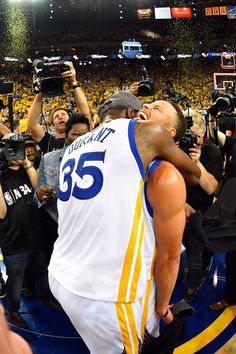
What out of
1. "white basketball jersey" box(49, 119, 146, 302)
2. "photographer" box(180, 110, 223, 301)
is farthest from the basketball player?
"photographer" box(180, 110, 223, 301)

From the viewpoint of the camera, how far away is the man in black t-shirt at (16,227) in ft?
9.28

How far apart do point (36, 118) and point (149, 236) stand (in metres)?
2.18

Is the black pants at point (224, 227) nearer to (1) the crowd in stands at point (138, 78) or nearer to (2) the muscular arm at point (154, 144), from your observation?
(2) the muscular arm at point (154, 144)

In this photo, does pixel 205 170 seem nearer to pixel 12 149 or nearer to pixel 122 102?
pixel 122 102

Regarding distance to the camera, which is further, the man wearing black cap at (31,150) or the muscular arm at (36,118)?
the man wearing black cap at (31,150)

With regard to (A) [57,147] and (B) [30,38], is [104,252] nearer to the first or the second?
(A) [57,147]

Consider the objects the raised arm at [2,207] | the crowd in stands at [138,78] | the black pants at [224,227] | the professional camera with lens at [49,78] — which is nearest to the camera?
the raised arm at [2,207]

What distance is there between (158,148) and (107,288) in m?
0.53

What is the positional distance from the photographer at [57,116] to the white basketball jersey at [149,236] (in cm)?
187

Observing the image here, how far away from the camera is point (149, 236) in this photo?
1.41m

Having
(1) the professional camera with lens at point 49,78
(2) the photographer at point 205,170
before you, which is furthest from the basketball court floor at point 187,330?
(1) the professional camera with lens at point 49,78

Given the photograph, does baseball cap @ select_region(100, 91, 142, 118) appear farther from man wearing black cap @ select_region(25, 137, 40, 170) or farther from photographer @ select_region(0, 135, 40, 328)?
man wearing black cap @ select_region(25, 137, 40, 170)

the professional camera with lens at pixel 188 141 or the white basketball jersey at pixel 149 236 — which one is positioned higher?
the professional camera with lens at pixel 188 141

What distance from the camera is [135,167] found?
131 centimetres
